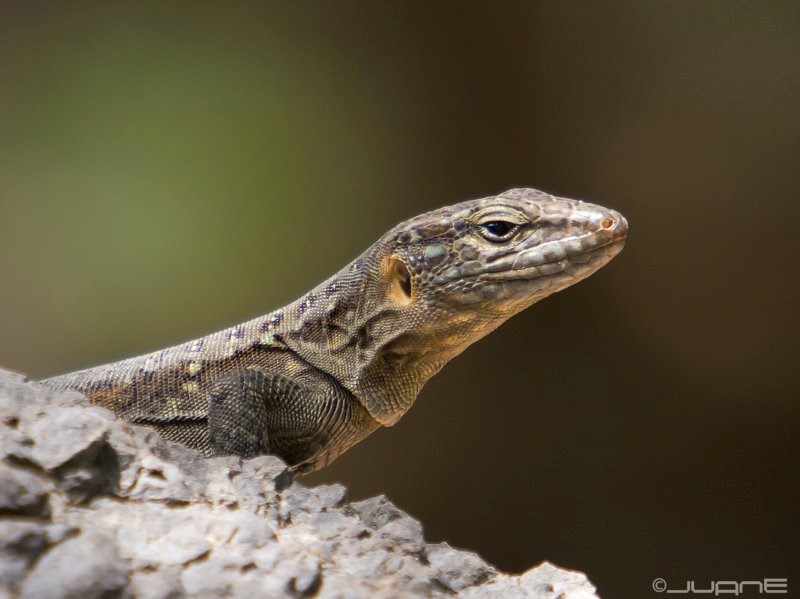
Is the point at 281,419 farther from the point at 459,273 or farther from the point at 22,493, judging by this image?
the point at 22,493

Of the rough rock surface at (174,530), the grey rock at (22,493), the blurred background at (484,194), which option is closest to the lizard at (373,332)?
the rough rock surface at (174,530)

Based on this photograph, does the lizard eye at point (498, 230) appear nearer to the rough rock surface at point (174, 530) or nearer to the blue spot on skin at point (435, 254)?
the blue spot on skin at point (435, 254)

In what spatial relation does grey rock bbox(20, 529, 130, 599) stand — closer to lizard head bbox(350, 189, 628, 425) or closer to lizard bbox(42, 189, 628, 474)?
lizard bbox(42, 189, 628, 474)

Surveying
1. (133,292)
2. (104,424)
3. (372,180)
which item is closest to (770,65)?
(372,180)

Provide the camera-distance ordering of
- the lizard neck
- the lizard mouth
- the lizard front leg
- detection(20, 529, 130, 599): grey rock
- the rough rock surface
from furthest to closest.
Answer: the lizard neck, the lizard mouth, the lizard front leg, the rough rock surface, detection(20, 529, 130, 599): grey rock

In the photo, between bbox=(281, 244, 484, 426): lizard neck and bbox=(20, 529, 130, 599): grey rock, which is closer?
bbox=(20, 529, 130, 599): grey rock

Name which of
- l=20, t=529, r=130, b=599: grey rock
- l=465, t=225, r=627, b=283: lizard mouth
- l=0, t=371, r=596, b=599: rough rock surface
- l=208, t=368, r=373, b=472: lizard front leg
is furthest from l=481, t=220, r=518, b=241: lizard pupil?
l=20, t=529, r=130, b=599: grey rock

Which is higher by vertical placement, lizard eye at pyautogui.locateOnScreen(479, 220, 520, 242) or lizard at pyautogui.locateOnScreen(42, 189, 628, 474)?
lizard eye at pyautogui.locateOnScreen(479, 220, 520, 242)

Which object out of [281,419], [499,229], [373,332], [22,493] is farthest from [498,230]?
[22,493]
